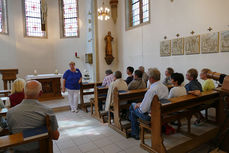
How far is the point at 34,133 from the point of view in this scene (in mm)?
1760

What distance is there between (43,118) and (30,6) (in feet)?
34.6

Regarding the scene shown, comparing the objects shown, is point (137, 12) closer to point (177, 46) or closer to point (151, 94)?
point (177, 46)

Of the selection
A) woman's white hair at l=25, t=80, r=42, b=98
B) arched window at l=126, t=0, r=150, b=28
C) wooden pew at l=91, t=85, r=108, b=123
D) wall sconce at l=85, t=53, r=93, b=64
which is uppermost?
arched window at l=126, t=0, r=150, b=28

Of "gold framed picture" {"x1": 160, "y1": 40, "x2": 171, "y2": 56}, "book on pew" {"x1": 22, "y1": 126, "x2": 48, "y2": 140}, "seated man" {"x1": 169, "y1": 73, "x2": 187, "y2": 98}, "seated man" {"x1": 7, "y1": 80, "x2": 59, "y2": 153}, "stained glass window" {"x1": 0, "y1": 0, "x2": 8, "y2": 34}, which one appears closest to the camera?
"book on pew" {"x1": 22, "y1": 126, "x2": 48, "y2": 140}

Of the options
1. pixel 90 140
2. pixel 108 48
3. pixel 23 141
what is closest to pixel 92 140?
pixel 90 140

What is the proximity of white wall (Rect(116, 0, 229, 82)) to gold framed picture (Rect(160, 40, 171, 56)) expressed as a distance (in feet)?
0.60

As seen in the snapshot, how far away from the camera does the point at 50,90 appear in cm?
761

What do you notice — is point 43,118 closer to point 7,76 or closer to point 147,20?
point 7,76

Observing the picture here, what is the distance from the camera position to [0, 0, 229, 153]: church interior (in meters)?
2.58

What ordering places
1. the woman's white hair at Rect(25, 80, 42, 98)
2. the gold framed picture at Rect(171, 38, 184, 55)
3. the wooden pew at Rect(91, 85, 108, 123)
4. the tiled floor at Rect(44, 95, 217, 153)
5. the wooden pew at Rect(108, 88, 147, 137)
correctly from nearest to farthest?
the woman's white hair at Rect(25, 80, 42, 98) < the tiled floor at Rect(44, 95, 217, 153) < the wooden pew at Rect(108, 88, 147, 137) < the wooden pew at Rect(91, 85, 108, 123) < the gold framed picture at Rect(171, 38, 184, 55)

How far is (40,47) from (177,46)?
8.30 m

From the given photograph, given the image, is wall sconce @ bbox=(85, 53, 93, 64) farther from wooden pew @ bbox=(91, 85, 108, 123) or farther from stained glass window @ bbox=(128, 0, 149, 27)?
wooden pew @ bbox=(91, 85, 108, 123)

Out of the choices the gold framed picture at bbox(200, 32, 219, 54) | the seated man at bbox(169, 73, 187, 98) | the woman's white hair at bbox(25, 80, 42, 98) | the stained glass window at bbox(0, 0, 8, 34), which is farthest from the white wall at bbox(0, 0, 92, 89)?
the woman's white hair at bbox(25, 80, 42, 98)

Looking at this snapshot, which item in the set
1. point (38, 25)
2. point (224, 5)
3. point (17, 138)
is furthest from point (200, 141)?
point (38, 25)
